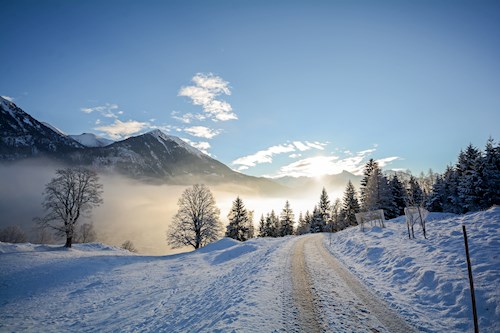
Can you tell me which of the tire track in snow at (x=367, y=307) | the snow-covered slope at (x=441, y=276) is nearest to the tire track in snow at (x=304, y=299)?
the tire track in snow at (x=367, y=307)

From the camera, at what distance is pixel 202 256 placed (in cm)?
3180

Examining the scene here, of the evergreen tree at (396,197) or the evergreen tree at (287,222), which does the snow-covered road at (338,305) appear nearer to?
the evergreen tree at (396,197)

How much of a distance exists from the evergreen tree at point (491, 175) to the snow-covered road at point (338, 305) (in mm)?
42139

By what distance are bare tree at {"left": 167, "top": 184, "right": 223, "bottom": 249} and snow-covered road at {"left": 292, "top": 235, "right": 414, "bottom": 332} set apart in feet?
103

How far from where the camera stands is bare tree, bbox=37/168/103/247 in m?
32.6

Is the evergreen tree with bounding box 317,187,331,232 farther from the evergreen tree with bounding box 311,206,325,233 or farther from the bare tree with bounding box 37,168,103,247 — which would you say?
the bare tree with bounding box 37,168,103,247

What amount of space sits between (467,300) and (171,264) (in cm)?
2681

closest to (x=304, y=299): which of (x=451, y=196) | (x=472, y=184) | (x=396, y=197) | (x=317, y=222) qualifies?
(x=472, y=184)

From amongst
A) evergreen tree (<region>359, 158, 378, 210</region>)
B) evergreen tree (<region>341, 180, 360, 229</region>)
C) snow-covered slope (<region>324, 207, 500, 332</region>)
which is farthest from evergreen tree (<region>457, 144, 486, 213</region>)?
snow-covered slope (<region>324, 207, 500, 332</region>)

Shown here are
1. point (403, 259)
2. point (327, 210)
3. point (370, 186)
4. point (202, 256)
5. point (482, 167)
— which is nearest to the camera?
point (403, 259)

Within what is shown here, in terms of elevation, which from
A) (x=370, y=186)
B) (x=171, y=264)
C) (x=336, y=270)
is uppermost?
(x=370, y=186)

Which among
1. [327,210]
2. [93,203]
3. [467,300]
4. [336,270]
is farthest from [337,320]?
[327,210]

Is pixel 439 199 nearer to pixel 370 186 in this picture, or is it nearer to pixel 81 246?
pixel 370 186

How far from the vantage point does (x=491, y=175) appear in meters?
40.8
